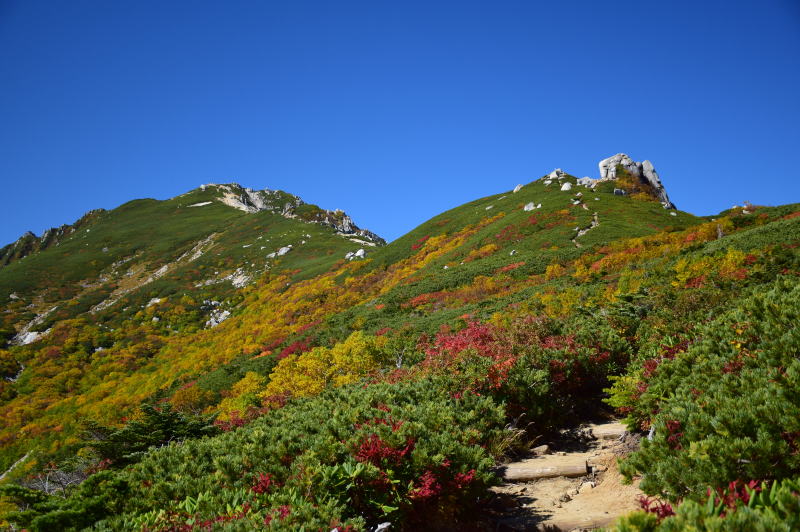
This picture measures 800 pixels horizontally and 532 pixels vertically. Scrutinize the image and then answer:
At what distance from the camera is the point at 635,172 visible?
66500 mm

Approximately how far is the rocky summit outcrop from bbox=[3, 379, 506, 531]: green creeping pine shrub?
2751 inches

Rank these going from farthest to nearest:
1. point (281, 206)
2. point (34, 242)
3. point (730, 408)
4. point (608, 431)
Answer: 1. point (281, 206)
2. point (34, 242)
3. point (608, 431)
4. point (730, 408)

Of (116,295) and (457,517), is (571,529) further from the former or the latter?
(116,295)

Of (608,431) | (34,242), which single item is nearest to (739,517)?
(608,431)

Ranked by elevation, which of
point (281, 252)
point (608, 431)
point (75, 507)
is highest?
point (281, 252)

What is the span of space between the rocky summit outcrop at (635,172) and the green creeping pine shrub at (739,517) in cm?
7162

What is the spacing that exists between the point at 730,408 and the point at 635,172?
237 ft

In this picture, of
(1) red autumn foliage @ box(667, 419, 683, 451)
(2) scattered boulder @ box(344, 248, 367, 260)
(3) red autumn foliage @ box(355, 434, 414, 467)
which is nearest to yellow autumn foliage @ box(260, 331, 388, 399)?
(3) red autumn foliage @ box(355, 434, 414, 467)

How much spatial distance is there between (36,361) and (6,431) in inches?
739

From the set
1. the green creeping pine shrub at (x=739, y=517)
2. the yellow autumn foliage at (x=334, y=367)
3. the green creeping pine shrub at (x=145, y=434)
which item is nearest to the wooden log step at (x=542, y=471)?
the green creeping pine shrub at (x=739, y=517)

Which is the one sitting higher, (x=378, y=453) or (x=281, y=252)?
(x=281, y=252)

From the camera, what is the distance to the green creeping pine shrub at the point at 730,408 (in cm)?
442

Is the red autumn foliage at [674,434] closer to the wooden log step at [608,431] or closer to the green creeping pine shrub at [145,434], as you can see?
the wooden log step at [608,431]

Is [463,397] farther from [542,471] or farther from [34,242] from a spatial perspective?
[34,242]
